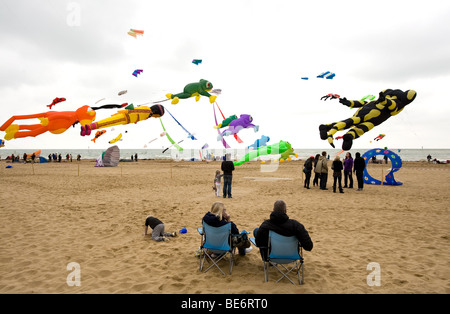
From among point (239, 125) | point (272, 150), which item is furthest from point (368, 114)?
point (272, 150)

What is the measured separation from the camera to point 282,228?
11.7 ft

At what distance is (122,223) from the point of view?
6562 millimetres

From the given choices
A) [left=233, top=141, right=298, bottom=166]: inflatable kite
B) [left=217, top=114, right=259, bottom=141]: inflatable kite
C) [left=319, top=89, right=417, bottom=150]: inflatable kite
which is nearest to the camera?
[left=319, top=89, right=417, bottom=150]: inflatable kite

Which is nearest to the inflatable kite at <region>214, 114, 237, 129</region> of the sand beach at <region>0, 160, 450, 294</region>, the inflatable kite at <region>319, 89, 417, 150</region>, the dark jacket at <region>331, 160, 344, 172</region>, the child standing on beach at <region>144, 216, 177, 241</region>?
the dark jacket at <region>331, 160, 344, 172</region>

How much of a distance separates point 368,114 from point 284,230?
2.95 meters

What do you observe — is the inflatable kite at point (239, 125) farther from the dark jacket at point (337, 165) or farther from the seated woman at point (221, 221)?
the seated woman at point (221, 221)

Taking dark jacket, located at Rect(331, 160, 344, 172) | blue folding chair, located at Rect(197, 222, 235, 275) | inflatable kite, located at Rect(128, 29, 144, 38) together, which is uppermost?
inflatable kite, located at Rect(128, 29, 144, 38)

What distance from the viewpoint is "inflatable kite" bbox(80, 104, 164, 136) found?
17.7ft

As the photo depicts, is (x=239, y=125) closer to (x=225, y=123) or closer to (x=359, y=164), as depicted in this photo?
(x=225, y=123)

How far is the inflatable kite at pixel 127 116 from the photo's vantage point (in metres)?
5.40

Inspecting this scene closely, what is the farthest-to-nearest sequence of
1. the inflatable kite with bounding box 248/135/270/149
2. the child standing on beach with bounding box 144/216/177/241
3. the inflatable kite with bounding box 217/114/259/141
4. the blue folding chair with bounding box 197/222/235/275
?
the inflatable kite with bounding box 248/135/270/149
the inflatable kite with bounding box 217/114/259/141
the child standing on beach with bounding box 144/216/177/241
the blue folding chair with bounding box 197/222/235/275

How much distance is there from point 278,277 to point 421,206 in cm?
714

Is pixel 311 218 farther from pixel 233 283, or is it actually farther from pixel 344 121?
pixel 233 283

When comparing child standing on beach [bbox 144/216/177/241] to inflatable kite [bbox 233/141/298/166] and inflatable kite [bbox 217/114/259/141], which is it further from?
inflatable kite [bbox 233/141/298/166]
